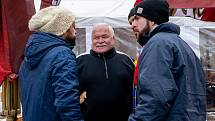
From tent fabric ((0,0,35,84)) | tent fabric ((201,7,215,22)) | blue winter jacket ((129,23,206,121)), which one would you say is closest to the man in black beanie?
blue winter jacket ((129,23,206,121))

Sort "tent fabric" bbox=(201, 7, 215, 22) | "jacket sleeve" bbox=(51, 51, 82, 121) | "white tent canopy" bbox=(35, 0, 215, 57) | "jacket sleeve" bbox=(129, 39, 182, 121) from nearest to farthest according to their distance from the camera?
"jacket sleeve" bbox=(129, 39, 182, 121) < "jacket sleeve" bbox=(51, 51, 82, 121) < "tent fabric" bbox=(201, 7, 215, 22) < "white tent canopy" bbox=(35, 0, 215, 57)

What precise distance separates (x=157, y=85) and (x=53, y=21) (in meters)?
1.04

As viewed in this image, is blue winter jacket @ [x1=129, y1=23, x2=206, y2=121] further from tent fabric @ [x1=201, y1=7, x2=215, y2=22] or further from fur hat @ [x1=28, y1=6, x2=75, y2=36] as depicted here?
tent fabric @ [x1=201, y1=7, x2=215, y2=22]

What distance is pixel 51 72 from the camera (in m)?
3.04

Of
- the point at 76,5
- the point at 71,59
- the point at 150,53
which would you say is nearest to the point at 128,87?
the point at 71,59

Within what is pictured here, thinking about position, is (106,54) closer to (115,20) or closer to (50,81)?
(50,81)

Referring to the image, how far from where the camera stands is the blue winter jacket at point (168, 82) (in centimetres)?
254

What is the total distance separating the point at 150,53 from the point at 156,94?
25 centimetres

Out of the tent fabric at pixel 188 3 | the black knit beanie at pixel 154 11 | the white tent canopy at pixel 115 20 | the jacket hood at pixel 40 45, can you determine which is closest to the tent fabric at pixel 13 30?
the jacket hood at pixel 40 45

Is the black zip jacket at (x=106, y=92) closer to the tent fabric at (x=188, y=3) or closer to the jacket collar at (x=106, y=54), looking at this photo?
the jacket collar at (x=106, y=54)

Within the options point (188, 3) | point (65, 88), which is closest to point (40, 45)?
point (65, 88)

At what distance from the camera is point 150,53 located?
2.61 meters

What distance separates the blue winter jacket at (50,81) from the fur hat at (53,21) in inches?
2.2

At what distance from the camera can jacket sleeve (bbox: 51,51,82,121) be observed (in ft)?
9.66
